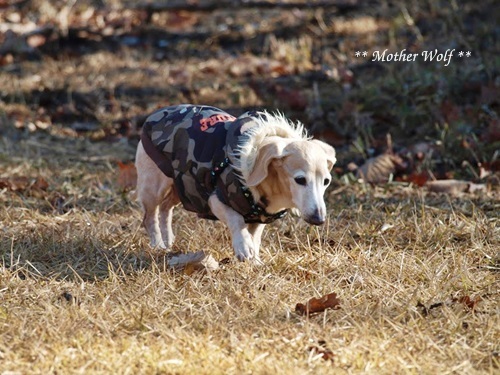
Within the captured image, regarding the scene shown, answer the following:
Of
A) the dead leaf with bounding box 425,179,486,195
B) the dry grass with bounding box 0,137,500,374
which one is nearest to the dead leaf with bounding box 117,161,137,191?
the dry grass with bounding box 0,137,500,374

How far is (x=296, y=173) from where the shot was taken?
4.14 metres

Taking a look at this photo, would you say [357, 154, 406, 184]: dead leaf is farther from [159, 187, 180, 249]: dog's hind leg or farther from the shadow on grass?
the shadow on grass

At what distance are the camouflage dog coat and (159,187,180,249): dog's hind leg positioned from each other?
1.09 feet

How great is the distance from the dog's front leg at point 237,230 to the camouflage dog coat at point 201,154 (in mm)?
32

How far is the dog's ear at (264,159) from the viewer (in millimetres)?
4188

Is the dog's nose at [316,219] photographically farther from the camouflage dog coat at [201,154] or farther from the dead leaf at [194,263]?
the dead leaf at [194,263]

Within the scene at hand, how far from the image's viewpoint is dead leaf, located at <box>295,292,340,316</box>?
3764 millimetres

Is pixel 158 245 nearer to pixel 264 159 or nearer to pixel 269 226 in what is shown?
pixel 269 226

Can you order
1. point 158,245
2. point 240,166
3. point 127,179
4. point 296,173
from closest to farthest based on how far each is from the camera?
1. point 296,173
2. point 240,166
3. point 158,245
4. point 127,179

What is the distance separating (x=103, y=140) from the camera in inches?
314

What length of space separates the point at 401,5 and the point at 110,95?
12.0ft

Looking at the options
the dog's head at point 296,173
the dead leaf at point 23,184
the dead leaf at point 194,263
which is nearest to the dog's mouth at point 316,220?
the dog's head at point 296,173

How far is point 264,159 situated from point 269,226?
1.11 metres

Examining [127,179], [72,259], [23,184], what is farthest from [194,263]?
[23,184]
